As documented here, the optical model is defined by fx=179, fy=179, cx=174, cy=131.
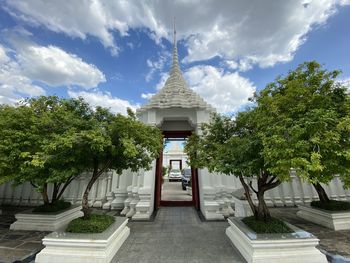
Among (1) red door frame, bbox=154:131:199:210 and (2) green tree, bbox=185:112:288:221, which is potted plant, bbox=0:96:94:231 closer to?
(2) green tree, bbox=185:112:288:221

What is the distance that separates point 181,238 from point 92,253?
79.5 inches

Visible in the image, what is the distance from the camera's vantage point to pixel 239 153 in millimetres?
3477

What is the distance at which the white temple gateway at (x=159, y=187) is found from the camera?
20.7 feet

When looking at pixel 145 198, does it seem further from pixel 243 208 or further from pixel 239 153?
pixel 239 153

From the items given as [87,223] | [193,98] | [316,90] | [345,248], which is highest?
[193,98]

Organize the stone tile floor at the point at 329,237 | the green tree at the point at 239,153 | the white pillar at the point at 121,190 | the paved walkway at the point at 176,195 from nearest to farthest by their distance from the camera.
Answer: the green tree at the point at 239,153
the stone tile floor at the point at 329,237
the white pillar at the point at 121,190
the paved walkway at the point at 176,195

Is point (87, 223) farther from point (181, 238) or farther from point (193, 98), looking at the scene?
point (193, 98)

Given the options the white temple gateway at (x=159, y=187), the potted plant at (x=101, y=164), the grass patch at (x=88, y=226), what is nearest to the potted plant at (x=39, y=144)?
the potted plant at (x=101, y=164)

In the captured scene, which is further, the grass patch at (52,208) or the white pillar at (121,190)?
the white pillar at (121,190)

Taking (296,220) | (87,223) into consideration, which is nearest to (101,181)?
(87,223)

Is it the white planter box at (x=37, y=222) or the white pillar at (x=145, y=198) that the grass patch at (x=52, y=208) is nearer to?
the white planter box at (x=37, y=222)

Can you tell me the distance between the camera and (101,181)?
7828mm

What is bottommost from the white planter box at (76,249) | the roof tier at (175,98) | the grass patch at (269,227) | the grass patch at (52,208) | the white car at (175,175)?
the white planter box at (76,249)

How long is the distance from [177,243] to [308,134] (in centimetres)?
344
